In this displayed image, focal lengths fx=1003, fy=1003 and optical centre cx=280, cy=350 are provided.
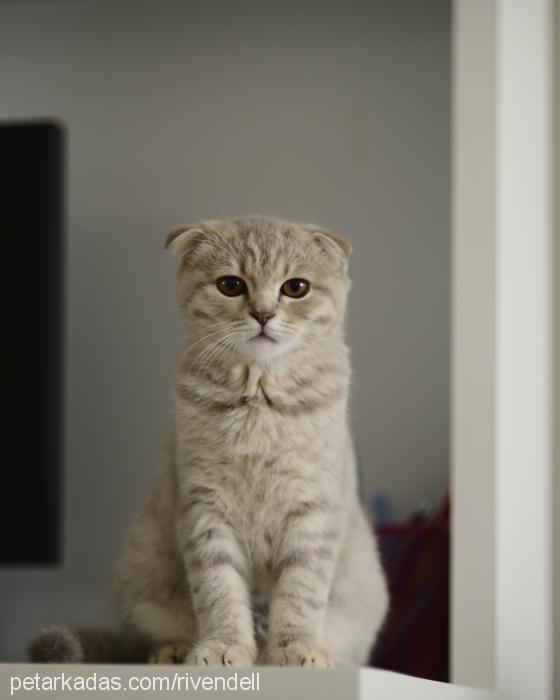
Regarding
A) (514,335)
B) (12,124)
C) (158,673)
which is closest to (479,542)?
(514,335)

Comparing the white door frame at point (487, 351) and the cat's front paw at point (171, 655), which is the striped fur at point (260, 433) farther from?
the white door frame at point (487, 351)

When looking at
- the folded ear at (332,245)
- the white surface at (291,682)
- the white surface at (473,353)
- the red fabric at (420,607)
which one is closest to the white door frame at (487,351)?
the white surface at (473,353)

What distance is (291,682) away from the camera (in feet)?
2.91

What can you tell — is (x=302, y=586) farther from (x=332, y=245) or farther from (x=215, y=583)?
(x=332, y=245)

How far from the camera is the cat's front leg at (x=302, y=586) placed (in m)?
1.12

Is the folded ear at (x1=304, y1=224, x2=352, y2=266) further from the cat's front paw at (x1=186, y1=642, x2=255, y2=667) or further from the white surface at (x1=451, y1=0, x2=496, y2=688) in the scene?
the cat's front paw at (x1=186, y1=642, x2=255, y2=667)

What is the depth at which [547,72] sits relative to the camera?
1.57 meters

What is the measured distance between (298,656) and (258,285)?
422mm

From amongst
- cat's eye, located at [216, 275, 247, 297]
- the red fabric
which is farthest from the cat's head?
the red fabric

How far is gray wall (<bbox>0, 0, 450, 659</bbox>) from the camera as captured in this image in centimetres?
193

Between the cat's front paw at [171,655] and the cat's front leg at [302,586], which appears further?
the cat's front paw at [171,655]

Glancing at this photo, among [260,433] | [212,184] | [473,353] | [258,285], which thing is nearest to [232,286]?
[258,285]

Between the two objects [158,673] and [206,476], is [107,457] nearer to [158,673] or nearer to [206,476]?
[206,476]

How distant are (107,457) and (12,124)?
0.66 metres
